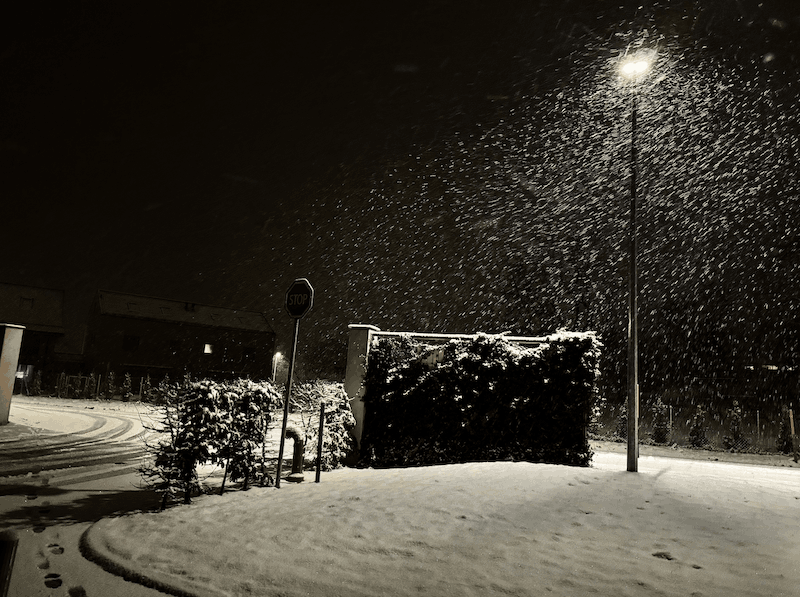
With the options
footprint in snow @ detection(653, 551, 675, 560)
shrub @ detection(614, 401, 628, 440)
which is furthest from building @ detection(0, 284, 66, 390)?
footprint in snow @ detection(653, 551, 675, 560)

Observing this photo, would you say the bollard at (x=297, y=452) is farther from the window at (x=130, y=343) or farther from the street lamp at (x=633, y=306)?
the window at (x=130, y=343)

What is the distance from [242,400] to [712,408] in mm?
22688

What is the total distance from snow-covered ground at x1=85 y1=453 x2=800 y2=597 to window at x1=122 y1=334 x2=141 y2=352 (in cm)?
3936

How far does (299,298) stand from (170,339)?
3942 centimetres

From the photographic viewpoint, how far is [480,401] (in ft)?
34.4

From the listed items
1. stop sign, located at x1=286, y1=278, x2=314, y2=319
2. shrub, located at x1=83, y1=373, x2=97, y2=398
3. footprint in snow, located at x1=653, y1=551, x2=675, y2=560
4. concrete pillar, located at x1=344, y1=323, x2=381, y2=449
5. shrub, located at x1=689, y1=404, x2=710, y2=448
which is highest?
stop sign, located at x1=286, y1=278, x2=314, y2=319

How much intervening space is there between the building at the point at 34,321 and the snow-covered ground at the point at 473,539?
3963 cm

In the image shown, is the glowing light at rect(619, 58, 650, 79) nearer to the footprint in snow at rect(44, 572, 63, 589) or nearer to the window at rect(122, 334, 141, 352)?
the footprint in snow at rect(44, 572, 63, 589)

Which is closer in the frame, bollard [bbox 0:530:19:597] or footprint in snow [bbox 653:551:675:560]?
bollard [bbox 0:530:19:597]

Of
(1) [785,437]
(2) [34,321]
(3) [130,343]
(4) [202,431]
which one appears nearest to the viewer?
(4) [202,431]

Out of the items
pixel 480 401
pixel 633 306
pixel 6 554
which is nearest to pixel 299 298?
pixel 480 401

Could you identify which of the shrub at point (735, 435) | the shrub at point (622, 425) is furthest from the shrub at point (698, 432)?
the shrub at point (622, 425)

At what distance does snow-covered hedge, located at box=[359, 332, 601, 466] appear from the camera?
10.1 meters

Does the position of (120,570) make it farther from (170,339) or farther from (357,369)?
(170,339)
